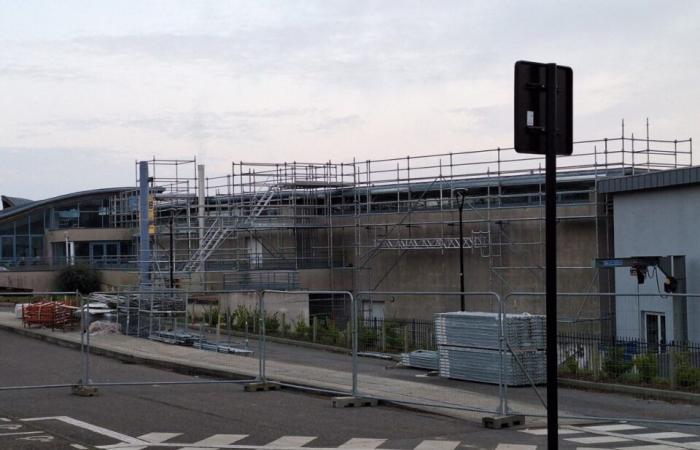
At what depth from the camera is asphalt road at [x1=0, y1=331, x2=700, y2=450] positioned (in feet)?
39.5

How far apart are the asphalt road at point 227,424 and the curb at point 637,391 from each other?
6.38 ft

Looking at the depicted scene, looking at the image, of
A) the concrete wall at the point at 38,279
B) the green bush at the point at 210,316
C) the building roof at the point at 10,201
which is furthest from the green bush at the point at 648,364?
the building roof at the point at 10,201

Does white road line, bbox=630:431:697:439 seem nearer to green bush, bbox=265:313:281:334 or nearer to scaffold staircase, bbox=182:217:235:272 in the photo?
green bush, bbox=265:313:281:334

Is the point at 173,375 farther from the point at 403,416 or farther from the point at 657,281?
the point at 657,281

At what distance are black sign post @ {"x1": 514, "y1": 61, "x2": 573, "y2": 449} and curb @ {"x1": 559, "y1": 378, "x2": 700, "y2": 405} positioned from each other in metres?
8.62

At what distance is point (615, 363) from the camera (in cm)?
1586

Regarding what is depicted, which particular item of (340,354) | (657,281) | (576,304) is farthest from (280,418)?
(576,304)

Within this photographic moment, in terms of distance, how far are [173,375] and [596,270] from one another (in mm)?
22081

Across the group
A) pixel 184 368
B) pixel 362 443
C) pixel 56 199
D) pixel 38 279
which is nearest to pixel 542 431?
pixel 362 443

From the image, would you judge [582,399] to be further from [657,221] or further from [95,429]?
[657,221]

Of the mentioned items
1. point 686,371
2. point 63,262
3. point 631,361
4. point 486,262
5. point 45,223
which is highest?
point 45,223

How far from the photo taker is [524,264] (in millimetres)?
42781

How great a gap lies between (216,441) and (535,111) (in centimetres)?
670

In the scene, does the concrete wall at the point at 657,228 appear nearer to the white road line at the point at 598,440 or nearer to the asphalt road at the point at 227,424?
the asphalt road at the point at 227,424
